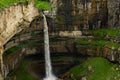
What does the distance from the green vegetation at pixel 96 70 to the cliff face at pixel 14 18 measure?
7.50 m

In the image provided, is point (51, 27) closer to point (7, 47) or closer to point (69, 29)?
point (69, 29)

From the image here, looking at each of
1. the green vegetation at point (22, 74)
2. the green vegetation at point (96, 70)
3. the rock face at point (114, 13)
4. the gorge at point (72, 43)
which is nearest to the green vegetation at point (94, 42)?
the gorge at point (72, 43)

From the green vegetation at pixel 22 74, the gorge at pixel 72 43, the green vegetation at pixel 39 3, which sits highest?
the green vegetation at pixel 39 3

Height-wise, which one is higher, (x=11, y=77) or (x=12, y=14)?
(x=12, y=14)

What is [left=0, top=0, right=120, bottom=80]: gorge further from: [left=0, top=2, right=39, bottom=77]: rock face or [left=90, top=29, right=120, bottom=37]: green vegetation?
[left=0, top=2, right=39, bottom=77]: rock face

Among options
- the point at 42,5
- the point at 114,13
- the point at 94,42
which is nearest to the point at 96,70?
the point at 94,42

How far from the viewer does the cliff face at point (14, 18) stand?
1217 inches

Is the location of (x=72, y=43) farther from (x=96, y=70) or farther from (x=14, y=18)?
(x=14, y=18)

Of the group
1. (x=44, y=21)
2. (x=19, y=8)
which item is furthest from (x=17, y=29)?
(x=44, y=21)

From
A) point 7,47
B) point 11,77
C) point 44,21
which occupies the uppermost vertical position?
point 44,21

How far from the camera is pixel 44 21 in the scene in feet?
129

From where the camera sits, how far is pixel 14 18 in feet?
106

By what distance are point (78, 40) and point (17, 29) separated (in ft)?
33.6

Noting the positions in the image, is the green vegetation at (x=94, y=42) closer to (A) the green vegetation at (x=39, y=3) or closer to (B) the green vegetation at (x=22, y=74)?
(A) the green vegetation at (x=39, y=3)
